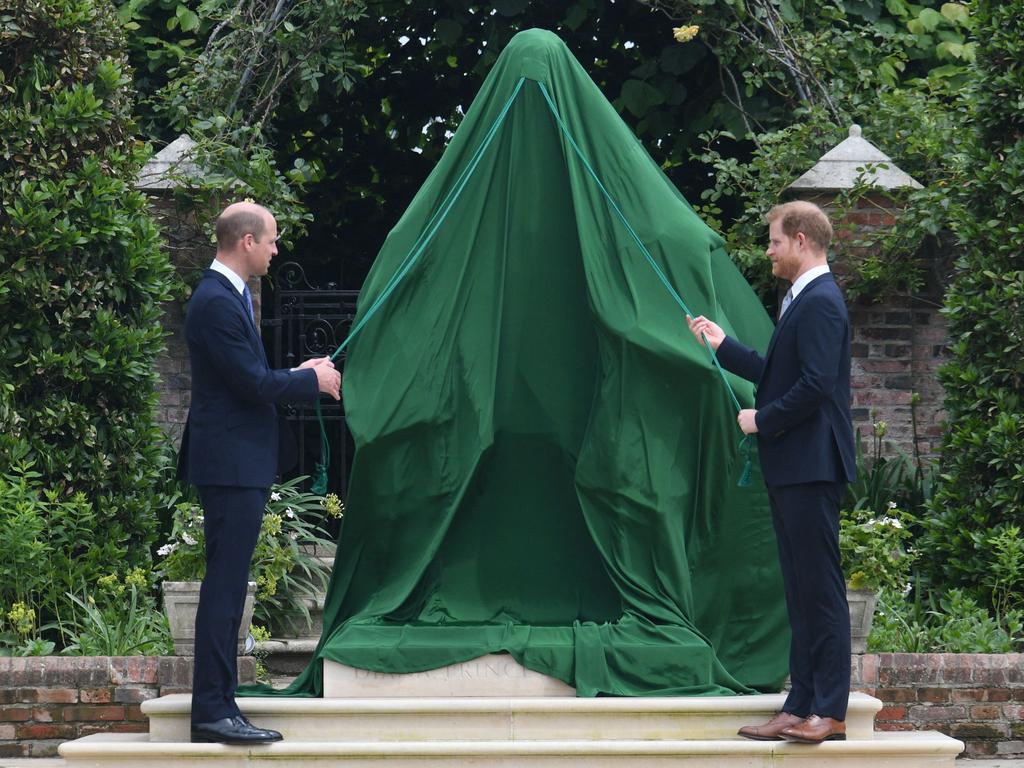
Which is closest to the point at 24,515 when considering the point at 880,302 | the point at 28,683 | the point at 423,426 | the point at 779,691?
the point at 28,683

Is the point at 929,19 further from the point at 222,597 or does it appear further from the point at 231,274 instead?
the point at 222,597

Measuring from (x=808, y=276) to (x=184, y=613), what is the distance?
2655 millimetres

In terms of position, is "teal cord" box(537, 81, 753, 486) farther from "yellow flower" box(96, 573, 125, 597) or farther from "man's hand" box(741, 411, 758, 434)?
"yellow flower" box(96, 573, 125, 597)

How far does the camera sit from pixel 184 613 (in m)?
5.79

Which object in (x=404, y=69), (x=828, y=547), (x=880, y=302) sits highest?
(x=404, y=69)

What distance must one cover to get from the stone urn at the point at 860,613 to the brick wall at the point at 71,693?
2473 millimetres

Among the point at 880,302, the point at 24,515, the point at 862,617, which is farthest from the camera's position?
the point at 880,302

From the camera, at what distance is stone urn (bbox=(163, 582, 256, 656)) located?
18.9 feet

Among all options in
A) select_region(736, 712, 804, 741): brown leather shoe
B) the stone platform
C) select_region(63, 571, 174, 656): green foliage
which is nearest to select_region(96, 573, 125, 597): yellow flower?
select_region(63, 571, 174, 656): green foliage

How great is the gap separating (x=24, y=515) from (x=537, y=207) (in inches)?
94.9

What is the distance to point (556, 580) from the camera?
541cm

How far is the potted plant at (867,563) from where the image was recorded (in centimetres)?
574

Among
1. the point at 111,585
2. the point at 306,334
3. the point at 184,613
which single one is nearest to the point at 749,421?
the point at 184,613

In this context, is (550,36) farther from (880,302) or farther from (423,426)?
(880,302)
